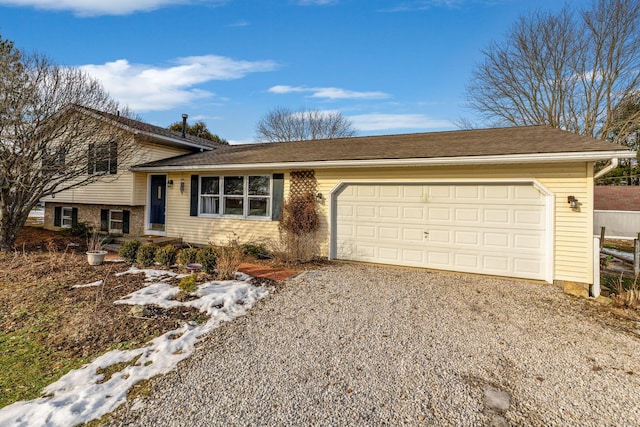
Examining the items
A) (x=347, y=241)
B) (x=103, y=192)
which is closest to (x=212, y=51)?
(x=103, y=192)

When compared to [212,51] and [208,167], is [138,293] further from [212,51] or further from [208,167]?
[212,51]

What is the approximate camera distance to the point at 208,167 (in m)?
9.61

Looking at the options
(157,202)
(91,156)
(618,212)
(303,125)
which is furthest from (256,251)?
(303,125)

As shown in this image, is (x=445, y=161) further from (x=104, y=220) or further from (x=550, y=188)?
(x=104, y=220)

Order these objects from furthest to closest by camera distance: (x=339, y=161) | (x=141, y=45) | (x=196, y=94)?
(x=196, y=94), (x=141, y=45), (x=339, y=161)

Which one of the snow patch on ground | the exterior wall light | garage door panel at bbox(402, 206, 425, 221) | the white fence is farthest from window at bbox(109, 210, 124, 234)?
the white fence

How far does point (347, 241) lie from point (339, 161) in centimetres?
207

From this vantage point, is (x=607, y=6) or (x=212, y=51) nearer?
(x=212, y=51)

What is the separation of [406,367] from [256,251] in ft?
19.7

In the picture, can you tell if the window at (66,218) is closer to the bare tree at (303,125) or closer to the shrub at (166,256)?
the shrub at (166,256)

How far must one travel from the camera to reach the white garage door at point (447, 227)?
6656 mm

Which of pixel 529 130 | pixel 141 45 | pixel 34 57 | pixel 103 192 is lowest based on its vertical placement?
pixel 103 192

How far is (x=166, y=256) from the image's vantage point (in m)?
7.23

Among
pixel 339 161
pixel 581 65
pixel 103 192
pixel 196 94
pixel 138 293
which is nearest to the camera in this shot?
pixel 138 293
